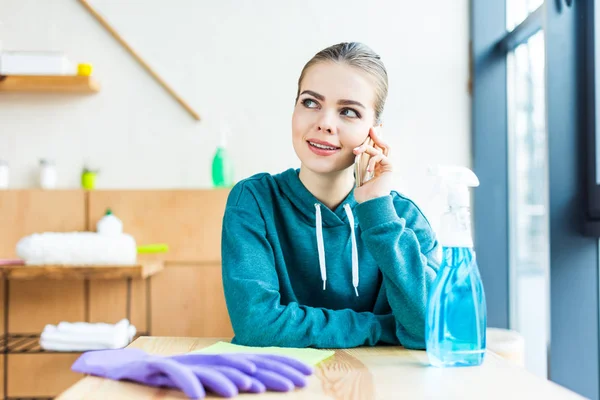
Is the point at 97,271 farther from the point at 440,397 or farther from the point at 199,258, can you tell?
the point at 440,397

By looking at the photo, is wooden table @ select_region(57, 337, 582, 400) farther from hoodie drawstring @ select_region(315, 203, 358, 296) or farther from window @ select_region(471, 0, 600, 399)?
window @ select_region(471, 0, 600, 399)

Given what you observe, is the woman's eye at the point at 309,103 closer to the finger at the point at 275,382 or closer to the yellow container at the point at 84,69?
the finger at the point at 275,382

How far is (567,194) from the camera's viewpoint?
2.12 meters

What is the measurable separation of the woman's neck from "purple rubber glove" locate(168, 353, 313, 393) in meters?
0.61

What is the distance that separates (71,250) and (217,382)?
2.00m

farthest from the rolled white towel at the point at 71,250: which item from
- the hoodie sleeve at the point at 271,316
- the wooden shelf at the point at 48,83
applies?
the hoodie sleeve at the point at 271,316

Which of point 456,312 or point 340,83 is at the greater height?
point 340,83

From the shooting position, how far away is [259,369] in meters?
0.84

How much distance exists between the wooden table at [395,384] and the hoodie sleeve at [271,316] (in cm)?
13

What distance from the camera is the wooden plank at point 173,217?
2.95 m

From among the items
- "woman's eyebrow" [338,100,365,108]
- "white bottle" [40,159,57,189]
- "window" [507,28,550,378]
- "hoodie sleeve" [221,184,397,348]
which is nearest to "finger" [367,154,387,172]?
"woman's eyebrow" [338,100,365,108]

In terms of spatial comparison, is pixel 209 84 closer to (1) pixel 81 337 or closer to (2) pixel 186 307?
(2) pixel 186 307

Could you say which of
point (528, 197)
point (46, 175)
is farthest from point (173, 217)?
point (528, 197)

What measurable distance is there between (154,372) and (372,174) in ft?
2.14
